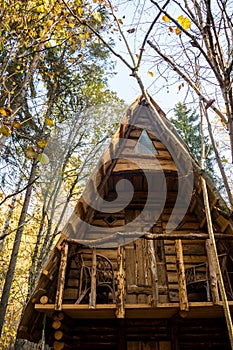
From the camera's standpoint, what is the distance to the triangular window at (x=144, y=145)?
790 centimetres

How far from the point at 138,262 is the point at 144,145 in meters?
2.92

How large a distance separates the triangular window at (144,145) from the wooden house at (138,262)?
0.03 meters

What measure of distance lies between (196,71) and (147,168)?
399 centimetres

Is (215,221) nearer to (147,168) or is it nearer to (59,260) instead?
(147,168)

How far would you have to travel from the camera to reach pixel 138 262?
6.74m

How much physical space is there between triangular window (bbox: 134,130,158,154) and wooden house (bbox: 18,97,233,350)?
3 centimetres

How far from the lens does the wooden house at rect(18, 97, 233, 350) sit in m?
5.43

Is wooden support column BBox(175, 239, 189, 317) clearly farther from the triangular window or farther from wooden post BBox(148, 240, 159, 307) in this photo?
the triangular window

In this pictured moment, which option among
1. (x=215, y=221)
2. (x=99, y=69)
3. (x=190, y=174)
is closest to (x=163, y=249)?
(x=215, y=221)

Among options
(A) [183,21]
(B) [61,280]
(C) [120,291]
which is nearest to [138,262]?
(C) [120,291]

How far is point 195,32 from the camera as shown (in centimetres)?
316

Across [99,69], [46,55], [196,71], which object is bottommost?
[196,71]

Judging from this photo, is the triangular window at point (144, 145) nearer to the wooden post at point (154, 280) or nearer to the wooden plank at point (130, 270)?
the wooden plank at point (130, 270)

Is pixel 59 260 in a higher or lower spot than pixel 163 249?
lower
